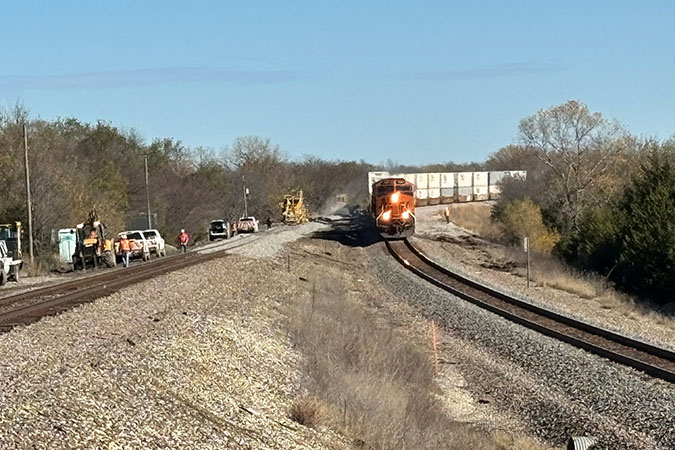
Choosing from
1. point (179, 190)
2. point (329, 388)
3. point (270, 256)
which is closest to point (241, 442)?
point (329, 388)

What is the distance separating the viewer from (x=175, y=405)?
10.2 metres

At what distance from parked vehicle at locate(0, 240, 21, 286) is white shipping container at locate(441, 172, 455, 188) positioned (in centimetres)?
7094

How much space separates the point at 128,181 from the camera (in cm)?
8050

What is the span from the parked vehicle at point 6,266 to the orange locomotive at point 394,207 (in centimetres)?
2336

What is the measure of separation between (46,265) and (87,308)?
26330 millimetres

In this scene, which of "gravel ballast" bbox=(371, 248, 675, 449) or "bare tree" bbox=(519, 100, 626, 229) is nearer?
"gravel ballast" bbox=(371, 248, 675, 449)

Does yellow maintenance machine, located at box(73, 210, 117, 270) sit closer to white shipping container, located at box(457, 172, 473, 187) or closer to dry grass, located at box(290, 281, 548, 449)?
dry grass, located at box(290, 281, 548, 449)

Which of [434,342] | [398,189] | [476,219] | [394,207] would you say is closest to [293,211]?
[476,219]

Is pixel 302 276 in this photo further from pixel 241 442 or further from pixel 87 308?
pixel 241 442

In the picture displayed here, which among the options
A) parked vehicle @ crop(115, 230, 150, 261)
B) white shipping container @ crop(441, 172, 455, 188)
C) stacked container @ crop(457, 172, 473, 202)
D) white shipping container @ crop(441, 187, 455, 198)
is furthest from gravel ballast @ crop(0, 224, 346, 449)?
stacked container @ crop(457, 172, 473, 202)

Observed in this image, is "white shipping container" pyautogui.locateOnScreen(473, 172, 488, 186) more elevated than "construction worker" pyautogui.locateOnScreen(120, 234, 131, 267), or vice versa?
"white shipping container" pyautogui.locateOnScreen(473, 172, 488, 186)

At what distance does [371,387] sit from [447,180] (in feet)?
289

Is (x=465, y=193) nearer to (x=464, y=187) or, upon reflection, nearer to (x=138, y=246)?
(x=464, y=187)

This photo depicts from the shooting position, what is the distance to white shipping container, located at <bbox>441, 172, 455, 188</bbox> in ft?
327
